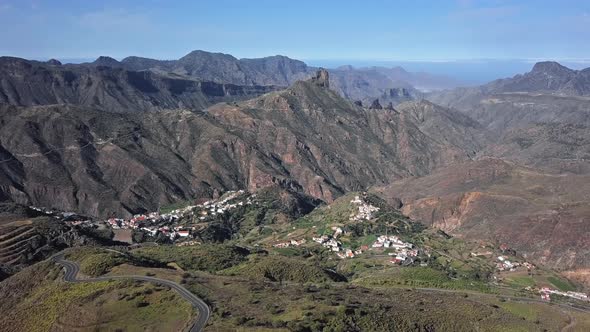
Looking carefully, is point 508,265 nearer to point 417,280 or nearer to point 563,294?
point 563,294

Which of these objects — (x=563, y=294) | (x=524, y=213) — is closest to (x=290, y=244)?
(x=563, y=294)

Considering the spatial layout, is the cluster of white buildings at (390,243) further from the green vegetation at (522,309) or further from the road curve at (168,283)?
the road curve at (168,283)

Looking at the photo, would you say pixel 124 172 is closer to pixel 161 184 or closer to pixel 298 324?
pixel 161 184

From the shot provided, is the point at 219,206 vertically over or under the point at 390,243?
under

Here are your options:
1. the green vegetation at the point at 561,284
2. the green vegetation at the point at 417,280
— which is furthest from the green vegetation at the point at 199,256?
the green vegetation at the point at 561,284

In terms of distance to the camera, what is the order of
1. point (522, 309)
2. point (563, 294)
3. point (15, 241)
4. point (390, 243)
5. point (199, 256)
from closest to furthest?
point (522, 309), point (563, 294), point (199, 256), point (15, 241), point (390, 243)

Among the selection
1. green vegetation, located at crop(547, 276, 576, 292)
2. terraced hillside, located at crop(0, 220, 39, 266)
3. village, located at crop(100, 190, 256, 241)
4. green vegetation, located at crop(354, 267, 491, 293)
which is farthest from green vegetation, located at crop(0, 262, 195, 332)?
green vegetation, located at crop(547, 276, 576, 292)
